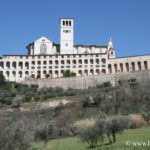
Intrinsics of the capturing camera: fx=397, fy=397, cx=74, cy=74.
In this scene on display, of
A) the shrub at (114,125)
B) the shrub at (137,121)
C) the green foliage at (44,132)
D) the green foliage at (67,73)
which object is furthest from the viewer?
the green foliage at (67,73)

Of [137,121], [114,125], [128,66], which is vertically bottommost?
[114,125]

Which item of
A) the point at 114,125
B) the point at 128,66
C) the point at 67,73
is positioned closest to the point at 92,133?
the point at 114,125

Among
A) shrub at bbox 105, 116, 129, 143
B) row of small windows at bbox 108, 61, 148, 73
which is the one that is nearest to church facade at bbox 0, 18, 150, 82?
row of small windows at bbox 108, 61, 148, 73

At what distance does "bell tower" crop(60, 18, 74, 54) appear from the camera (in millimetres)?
122688

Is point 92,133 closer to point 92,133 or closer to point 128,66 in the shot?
point 92,133

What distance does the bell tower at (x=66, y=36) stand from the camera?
403 ft

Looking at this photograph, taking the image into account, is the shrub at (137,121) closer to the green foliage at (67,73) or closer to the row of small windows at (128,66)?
the green foliage at (67,73)

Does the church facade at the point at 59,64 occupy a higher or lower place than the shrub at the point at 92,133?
higher

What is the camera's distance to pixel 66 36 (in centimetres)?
12506

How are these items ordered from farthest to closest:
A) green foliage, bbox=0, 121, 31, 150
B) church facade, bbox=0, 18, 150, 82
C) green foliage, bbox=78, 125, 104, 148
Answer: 1. church facade, bbox=0, 18, 150, 82
2. green foliage, bbox=78, 125, 104, 148
3. green foliage, bbox=0, 121, 31, 150

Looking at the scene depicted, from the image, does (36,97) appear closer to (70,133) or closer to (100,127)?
(70,133)

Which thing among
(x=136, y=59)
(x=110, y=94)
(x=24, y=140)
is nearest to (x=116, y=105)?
(x=110, y=94)

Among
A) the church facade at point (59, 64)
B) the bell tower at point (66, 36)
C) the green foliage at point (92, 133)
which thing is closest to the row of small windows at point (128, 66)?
the church facade at point (59, 64)

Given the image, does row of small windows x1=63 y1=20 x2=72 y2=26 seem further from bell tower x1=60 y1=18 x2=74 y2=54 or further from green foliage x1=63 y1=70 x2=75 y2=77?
green foliage x1=63 y1=70 x2=75 y2=77
